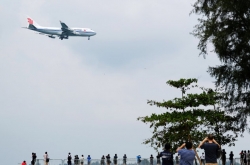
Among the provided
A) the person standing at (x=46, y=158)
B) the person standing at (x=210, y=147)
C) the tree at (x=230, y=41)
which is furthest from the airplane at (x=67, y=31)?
the person standing at (x=210, y=147)

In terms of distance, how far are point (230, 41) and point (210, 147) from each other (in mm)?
16553

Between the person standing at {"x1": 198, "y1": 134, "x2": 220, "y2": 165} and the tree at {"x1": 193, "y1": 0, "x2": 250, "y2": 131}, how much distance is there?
1528 cm

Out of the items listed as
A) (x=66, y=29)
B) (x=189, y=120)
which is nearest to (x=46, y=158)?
(x=189, y=120)

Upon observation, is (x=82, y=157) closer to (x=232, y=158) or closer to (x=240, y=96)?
(x=232, y=158)

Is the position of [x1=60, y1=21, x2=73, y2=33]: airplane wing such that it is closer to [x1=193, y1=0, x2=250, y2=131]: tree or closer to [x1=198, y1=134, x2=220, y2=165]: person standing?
[x1=193, y1=0, x2=250, y2=131]: tree

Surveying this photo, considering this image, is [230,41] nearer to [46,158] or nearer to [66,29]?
[46,158]

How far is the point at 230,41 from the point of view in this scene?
30.2 m

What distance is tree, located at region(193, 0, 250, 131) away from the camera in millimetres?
29459

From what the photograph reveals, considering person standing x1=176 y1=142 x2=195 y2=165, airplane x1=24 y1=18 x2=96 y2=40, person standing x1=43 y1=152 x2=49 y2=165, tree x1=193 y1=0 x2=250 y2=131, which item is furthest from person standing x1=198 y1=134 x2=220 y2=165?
airplane x1=24 y1=18 x2=96 y2=40

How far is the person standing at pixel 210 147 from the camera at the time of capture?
14578mm

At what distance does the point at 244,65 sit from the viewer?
2955 centimetres

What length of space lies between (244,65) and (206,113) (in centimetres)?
1773

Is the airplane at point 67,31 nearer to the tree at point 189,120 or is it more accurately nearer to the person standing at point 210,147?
the tree at point 189,120

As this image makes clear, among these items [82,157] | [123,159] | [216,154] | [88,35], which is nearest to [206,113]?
[123,159]
